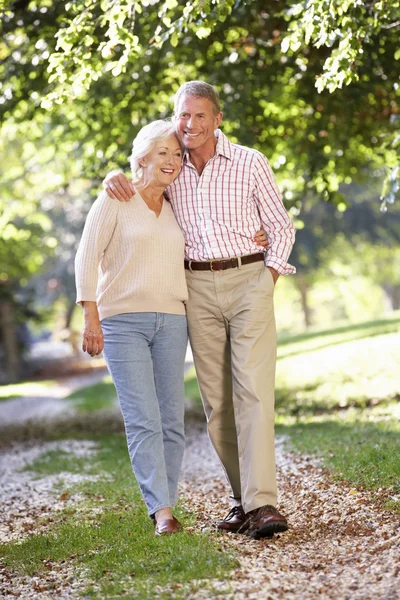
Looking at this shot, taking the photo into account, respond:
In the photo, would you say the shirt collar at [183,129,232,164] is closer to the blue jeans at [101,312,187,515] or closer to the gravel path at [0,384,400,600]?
the blue jeans at [101,312,187,515]

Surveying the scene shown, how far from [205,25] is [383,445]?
11.8ft

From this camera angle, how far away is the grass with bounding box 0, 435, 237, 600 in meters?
4.12

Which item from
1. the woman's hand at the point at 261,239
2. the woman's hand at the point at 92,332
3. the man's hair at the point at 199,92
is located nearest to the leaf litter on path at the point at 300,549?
the woman's hand at the point at 92,332

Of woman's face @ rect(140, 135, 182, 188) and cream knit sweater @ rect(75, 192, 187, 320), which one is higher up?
woman's face @ rect(140, 135, 182, 188)

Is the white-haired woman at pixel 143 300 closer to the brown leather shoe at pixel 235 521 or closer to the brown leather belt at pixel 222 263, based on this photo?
the brown leather belt at pixel 222 263

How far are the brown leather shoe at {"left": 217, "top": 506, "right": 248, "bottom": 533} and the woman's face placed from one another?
6.30 ft

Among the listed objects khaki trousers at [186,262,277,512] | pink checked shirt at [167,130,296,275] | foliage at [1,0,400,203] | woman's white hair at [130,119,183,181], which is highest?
foliage at [1,0,400,203]

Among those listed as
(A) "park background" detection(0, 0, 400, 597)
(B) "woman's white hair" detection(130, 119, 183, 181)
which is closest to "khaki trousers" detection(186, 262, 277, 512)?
(B) "woman's white hair" detection(130, 119, 183, 181)

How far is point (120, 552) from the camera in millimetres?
4695

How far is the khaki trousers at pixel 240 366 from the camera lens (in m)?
4.85

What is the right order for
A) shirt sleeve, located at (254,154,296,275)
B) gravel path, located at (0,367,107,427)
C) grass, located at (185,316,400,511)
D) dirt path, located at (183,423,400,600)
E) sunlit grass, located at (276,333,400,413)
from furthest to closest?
1. gravel path, located at (0,367,107,427)
2. sunlit grass, located at (276,333,400,413)
3. grass, located at (185,316,400,511)
4. shirt sleeve, located at (254,154,296,275)
5. dirt path, located at (183,423,400,600)

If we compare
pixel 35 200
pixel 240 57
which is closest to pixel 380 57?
pixel 240 57

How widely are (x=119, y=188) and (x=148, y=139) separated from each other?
0.33 metres

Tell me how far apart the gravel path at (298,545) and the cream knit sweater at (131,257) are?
1.38m
